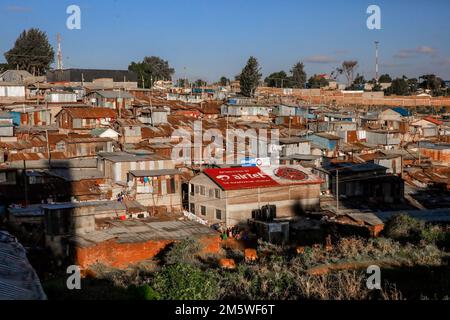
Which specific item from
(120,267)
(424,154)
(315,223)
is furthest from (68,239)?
(424,154)

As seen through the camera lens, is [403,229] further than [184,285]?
Yes

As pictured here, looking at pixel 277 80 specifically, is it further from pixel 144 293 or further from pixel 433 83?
pixel 144 293

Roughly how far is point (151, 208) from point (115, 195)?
4.73 ft

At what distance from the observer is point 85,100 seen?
3612cm

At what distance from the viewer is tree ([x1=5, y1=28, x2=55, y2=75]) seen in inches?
2061

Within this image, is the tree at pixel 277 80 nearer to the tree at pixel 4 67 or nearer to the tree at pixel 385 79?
the tree at pixel 385 79

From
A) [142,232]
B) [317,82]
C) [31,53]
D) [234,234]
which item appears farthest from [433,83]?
[142,232]

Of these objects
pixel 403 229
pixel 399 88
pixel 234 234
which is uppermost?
pixel 399 88

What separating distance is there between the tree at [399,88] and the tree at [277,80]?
1215cm

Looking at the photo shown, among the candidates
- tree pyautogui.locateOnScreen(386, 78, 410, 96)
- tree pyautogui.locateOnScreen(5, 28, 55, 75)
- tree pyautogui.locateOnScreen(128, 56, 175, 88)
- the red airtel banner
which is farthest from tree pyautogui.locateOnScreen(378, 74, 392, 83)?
the red airtel banner

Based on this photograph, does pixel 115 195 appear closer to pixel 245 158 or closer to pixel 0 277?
pixel 245 158

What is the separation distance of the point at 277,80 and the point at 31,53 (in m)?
29.9

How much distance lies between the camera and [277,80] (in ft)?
232

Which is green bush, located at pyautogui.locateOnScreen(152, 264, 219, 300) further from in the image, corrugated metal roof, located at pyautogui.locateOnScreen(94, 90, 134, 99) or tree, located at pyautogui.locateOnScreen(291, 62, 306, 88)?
tree, located at pyautogui.locateOnScreen(291, 62, 306, 88)
